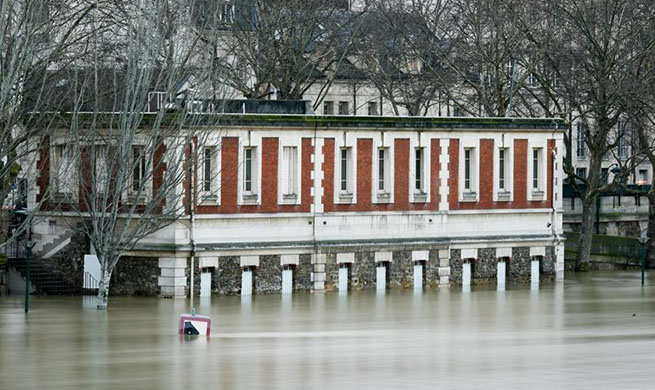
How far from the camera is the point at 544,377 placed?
4622 cm

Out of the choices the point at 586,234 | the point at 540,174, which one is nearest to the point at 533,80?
the point at 586,234

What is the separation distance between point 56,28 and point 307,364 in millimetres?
24263

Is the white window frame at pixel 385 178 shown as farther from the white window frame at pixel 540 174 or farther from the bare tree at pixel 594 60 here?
the bare tree at pixel 594 60

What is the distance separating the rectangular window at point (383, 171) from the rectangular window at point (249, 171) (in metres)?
6.15

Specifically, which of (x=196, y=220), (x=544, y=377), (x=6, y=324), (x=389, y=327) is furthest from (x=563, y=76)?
(x=544, y=377)

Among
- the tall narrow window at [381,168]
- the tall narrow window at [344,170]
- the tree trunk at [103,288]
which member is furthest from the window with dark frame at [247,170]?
the tree trunk at [103,288]

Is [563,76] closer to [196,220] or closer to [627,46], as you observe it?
[627,46]

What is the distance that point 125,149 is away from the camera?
64.5 meters

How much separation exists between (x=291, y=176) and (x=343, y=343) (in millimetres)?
18467

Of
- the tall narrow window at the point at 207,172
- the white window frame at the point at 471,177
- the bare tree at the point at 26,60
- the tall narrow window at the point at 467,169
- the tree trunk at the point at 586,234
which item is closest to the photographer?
the bare tree at the point at 26,60

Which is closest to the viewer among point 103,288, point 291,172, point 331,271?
point 103,288

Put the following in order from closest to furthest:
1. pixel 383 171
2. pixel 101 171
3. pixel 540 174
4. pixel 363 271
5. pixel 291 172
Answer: pixel 101 171 < pixel 291 172 < pixel 363 271 < pixel 383 171 < pixel 540 174

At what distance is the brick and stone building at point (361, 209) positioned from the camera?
6956 cm

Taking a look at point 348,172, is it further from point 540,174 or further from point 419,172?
point 540,174
